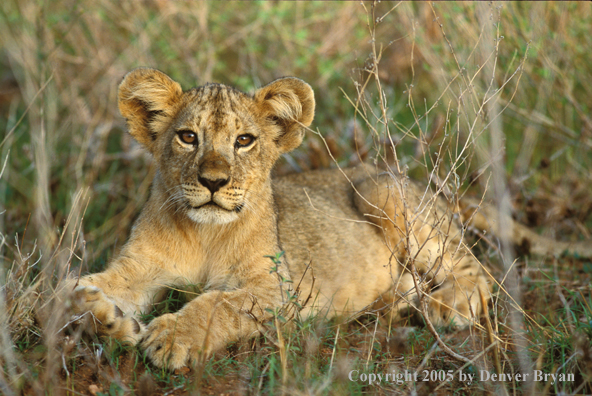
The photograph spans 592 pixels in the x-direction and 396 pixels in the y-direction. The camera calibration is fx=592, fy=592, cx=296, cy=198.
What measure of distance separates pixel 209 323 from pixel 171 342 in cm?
33

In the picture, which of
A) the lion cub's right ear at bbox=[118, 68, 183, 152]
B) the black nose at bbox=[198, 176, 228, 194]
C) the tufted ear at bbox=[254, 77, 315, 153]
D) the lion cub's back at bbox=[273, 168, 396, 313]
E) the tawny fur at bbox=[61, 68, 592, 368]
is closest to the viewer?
the tawny fur at bbox=[61, 68, 592, 368]

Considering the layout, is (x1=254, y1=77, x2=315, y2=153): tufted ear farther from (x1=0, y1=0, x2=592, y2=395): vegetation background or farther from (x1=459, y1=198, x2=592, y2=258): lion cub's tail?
(x1=459, y1=198, x2=592, y2=258): lion cub's tail

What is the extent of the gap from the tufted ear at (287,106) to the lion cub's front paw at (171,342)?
1697 millimetres

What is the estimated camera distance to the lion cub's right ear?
4.25 meters

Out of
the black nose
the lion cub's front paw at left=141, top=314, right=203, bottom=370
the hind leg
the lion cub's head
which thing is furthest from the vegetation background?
the black nose

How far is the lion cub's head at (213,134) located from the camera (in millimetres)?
3812

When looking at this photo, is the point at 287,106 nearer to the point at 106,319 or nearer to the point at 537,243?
the point at 106,319

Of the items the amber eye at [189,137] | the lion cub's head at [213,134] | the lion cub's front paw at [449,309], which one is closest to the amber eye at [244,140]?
the lion cub's head at [213,134]

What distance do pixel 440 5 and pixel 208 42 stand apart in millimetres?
3235

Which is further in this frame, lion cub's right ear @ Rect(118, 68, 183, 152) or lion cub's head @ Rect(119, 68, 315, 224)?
lion cub's right ear @ Rect(118, 68, 183, 152)

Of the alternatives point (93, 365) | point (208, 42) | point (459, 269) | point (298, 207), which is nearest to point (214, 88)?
point (298, 207)

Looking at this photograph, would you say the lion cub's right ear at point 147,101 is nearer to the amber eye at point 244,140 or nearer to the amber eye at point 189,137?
the amber eye at point 189,137

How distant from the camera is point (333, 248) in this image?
16.6ft

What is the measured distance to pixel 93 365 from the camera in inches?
119
